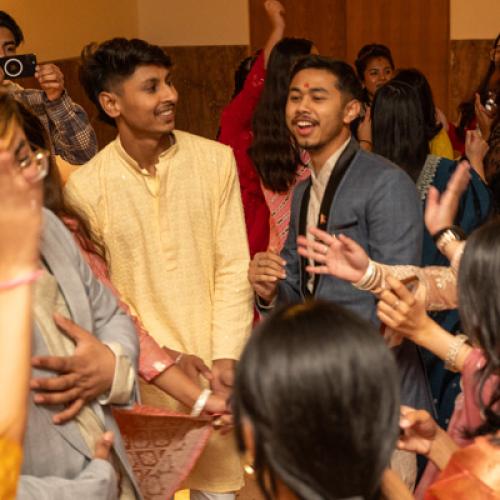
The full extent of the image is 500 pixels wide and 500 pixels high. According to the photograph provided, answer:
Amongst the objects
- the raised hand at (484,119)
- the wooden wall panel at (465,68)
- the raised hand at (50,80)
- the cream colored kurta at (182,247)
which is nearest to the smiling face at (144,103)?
the cream colored kurta at (182,247)

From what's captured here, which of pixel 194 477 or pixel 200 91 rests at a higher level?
pixel 200 91

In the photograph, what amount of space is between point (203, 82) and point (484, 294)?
7.27 m

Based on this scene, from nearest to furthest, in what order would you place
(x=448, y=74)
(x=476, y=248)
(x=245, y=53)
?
A: (x=476, y=248) < (x=448, y=74) < (x=245, y=53)

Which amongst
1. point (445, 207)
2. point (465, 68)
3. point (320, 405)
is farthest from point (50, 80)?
point (465, 68)

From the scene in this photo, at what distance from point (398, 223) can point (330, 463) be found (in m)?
1.51

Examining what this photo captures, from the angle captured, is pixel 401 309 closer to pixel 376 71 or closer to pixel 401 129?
pixel 401 129

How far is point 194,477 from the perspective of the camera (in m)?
3.04

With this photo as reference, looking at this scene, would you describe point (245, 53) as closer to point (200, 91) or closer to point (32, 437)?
point (200, 91)

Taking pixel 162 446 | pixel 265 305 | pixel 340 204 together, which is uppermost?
pixel 340 204

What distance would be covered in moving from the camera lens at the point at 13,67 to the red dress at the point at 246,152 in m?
0.93

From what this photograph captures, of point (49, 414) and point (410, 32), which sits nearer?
point (49, 414)

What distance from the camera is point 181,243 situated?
→ 2994mm

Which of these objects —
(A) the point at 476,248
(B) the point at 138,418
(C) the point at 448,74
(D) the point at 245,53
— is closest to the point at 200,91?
(D) the point at 245,53

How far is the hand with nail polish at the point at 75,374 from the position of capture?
2.04 metres
